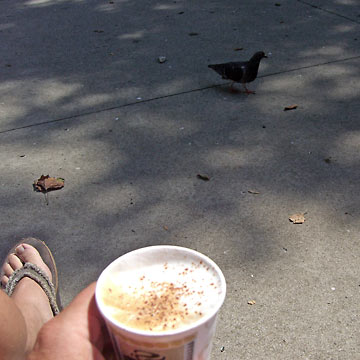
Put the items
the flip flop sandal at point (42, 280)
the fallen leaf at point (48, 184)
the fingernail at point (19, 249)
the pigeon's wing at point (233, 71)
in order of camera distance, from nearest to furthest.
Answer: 1. the flip flop sandal at point (42, 280)
2. the fingernail at point (19, 249)
3. the fallen leaf at point (48, 184)
4. the pigeon's wing at point (233, 71)

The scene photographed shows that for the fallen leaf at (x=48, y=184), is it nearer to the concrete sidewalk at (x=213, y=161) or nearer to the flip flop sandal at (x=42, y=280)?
the concrete sidewalk at (x=213, y=161)

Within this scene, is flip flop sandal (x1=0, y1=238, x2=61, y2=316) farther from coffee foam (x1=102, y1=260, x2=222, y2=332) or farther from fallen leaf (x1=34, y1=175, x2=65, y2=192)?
coffee foam (x1=102, y1=260, x2=222, y2=332)

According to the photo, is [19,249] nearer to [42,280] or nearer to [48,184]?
[42,280]

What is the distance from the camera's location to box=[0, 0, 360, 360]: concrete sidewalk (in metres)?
2.64

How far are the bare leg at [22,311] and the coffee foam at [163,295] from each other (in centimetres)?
51

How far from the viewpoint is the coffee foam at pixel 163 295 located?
1170mm

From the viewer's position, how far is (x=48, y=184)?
3549 mm

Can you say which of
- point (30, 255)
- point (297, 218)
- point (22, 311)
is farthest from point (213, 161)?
point (22, 311)

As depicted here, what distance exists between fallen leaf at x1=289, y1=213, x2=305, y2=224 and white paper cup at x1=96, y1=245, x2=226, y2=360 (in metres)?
1.91

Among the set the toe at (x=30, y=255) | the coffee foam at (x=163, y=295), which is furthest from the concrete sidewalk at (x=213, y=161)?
the coffee foam at (x=163, y=295)

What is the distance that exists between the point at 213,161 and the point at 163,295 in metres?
2.55

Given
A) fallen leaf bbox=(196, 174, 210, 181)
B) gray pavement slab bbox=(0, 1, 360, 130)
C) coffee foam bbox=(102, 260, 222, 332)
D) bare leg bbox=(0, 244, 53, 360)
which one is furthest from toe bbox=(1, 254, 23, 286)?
gray pavement slab bbox=(0, 1, 360, 130)

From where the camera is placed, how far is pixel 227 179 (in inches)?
139

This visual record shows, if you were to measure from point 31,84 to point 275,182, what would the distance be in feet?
9.98
